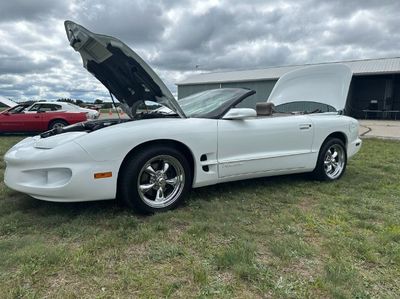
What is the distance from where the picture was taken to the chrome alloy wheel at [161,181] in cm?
317

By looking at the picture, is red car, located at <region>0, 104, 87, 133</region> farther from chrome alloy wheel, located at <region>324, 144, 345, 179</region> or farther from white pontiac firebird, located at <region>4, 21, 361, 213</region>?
chrome alloy wheel, located at <region>324, 144, 345, 179</region>

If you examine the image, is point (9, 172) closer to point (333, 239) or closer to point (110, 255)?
point (110, 255)

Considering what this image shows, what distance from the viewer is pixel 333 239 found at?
2766 millimetres

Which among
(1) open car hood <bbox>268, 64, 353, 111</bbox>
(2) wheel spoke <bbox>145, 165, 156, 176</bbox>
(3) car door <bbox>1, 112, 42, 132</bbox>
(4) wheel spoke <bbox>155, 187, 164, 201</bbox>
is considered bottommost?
(4) wheel spoke <bbox>155, 187, 164, 201</bbox>

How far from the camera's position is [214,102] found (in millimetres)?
4023

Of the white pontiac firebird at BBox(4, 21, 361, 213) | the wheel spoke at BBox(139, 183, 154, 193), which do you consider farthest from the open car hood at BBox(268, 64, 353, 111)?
the wheel spoke at BBox(139, 183, 154, 193)

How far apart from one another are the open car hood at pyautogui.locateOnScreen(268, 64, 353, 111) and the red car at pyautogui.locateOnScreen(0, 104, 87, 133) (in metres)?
7.81

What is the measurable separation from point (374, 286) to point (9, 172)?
316 cm

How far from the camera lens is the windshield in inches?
147

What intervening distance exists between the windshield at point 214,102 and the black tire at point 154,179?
2.28 ft

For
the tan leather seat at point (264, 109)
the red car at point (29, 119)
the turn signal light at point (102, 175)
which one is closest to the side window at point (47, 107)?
the red car at point (29, 119)

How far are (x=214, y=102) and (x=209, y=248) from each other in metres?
1.98

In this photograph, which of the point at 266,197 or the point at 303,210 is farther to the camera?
the point at 266,197

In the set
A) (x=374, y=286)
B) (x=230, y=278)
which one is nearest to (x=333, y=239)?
(x=374, y=286)
